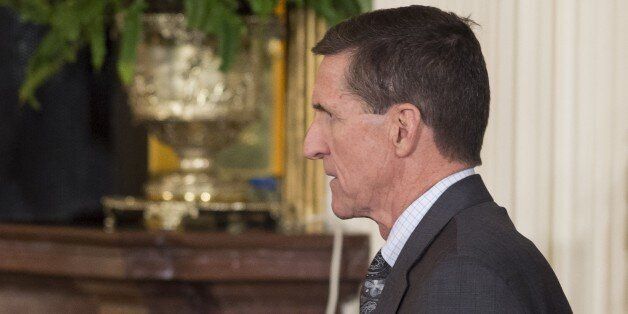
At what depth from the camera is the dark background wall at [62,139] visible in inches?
133

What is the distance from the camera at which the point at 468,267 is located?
1.17 metres

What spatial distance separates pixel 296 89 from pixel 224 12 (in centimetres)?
65

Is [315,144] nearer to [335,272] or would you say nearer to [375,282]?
[375,282]

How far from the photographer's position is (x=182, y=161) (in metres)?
2.91

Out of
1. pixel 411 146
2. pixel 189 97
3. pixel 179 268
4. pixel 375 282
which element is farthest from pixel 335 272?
pixel 411 146

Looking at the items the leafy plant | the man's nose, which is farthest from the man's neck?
the leafy plant

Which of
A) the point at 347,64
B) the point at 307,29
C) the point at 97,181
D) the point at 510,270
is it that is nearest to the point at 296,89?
the point at 307,29

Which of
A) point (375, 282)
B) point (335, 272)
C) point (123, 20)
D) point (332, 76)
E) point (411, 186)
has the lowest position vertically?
point (335, 272)

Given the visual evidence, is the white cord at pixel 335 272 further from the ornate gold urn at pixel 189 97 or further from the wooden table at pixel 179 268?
the ornate gold urn at pixel 189 97

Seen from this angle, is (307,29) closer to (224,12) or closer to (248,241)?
(224,12)

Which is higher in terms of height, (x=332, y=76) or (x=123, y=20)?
(x=123, y=20)

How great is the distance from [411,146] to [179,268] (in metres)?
1.27

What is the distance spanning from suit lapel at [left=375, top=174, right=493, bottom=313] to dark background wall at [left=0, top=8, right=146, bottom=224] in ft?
7.11

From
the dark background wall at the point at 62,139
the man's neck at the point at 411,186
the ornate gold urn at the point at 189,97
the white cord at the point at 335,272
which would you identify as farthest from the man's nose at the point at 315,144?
the dark background wall at the point at 62,139
